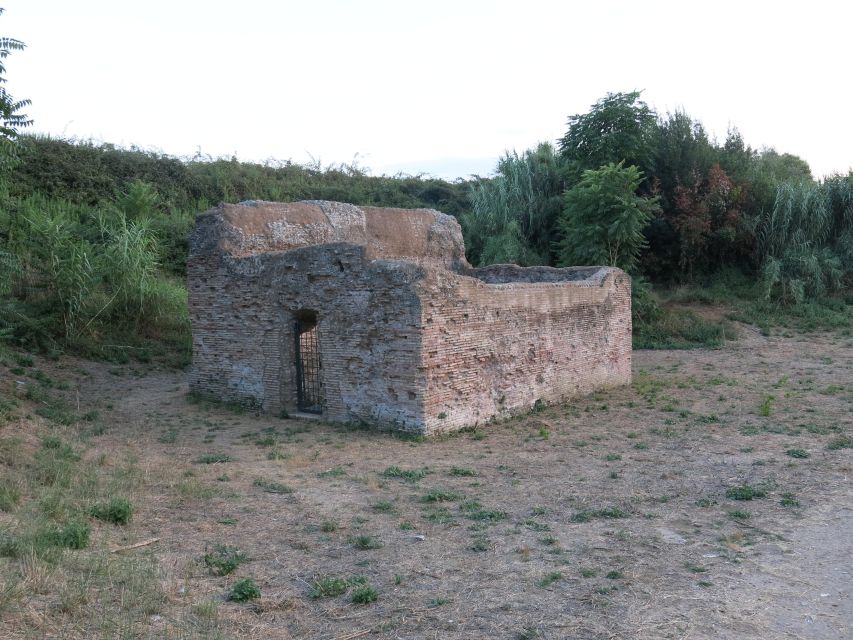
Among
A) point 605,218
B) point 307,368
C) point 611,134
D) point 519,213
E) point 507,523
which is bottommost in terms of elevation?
point 507,523

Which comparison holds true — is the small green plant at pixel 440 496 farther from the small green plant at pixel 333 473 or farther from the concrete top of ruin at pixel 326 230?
the concrete top of ruin at pixel 326 230

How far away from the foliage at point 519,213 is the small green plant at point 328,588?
717 inches

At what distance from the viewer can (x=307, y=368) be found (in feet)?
37.4

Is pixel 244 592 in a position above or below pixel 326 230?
Answer: below

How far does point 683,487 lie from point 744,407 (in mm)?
4990

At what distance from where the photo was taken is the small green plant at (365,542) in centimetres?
576

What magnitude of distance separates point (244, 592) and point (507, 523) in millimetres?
2433

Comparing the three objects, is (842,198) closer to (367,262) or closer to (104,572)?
(367,262)

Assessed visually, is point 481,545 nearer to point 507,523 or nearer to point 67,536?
point 507,523

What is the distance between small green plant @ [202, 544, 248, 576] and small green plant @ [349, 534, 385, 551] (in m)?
0.84

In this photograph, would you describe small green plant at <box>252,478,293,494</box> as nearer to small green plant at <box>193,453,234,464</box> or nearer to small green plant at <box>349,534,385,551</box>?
small green plant at <box>193,453,234,464</box>

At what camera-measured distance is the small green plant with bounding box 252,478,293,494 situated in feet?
23.9

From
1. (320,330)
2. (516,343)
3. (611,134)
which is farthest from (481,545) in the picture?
(611,134)

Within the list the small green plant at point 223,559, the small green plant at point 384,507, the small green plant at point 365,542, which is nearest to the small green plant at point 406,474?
the small green plant at point 384,507
